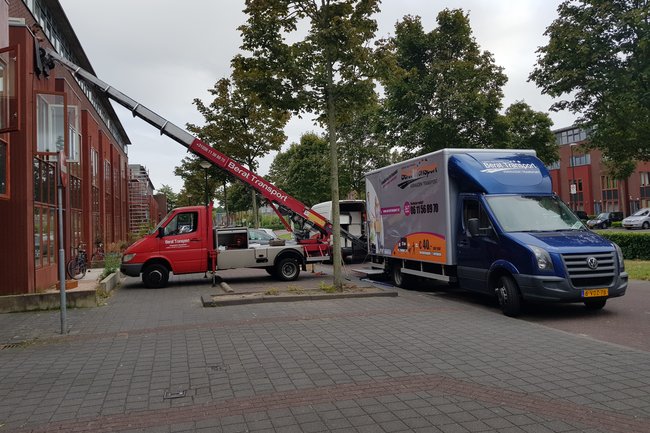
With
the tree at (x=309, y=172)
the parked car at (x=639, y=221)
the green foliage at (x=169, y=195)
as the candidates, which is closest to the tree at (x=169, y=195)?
the green foliage at (x=169, y=195)

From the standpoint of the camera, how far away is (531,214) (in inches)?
385

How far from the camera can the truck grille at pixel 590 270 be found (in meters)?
8.49

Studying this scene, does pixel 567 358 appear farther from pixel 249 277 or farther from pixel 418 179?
pixel 249 277

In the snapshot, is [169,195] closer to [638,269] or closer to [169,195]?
[169,195]

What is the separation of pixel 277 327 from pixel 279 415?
12.6 feet

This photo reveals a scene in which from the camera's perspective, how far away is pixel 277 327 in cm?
819

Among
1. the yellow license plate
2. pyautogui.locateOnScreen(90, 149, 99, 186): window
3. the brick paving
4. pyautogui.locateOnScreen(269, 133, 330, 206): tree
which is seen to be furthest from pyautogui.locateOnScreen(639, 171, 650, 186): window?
the brick paving

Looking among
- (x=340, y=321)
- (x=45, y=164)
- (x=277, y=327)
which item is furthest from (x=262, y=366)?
(x=45, y=164)

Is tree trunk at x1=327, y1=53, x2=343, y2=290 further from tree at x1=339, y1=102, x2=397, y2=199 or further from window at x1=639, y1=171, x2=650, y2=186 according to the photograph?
window at x1=639, y1=171, x2=650, y2=186

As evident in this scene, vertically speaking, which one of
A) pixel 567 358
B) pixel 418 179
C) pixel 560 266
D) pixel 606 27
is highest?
pixel 606 27

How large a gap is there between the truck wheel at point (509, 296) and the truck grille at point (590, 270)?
95cm

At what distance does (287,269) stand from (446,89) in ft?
37.1

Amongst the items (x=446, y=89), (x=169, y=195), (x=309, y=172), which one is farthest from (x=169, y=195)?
(x=446, y=89)

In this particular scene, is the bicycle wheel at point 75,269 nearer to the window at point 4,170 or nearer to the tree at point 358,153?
the window at point 4,170
